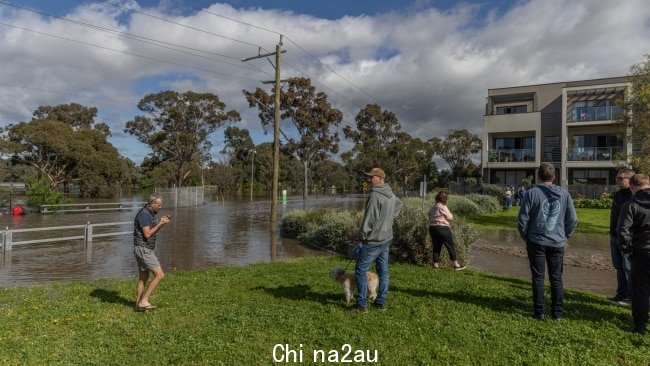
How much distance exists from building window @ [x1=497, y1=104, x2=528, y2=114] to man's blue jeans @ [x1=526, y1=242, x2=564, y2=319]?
36.7 m

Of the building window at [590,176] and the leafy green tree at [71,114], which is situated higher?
the leafy green tree at [71,114]

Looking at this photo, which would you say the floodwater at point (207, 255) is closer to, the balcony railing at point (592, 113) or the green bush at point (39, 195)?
the green bush at point (39, 195)

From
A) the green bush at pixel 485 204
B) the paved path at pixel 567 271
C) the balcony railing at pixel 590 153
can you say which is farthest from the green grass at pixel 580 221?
the balcony railing at pixel 590 153

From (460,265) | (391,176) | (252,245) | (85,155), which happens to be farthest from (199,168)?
(460,265)

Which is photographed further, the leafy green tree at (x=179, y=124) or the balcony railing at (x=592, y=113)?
the leafy green tree at (x=179, y=124)

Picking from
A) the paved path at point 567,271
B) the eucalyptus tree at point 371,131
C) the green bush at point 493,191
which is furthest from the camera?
the eucalyptus tree at point 371,131

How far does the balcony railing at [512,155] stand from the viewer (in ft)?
117

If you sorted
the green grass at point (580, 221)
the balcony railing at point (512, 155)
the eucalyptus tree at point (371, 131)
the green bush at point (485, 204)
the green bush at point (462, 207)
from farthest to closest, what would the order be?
the eucalyptus tree at point (371, 131), the balcony railing at point (512, 155), the green bush at point (485, 204), the green bush at point (462, 207), the green grass at point (580, 221)

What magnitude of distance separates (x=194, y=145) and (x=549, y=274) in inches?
1990

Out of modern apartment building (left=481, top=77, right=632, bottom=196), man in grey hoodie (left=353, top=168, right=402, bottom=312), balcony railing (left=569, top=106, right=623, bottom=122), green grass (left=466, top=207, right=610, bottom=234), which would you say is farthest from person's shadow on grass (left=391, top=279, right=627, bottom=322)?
balcony railing (left=569, top=106, right=623, bottom=122)

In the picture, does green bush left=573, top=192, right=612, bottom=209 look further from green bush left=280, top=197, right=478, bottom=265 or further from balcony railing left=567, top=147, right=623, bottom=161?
green bush left=280, top=197, right=478, bottom=265

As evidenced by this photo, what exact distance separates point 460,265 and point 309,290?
12.4 ft

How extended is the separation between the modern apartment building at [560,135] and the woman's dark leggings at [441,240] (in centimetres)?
2740

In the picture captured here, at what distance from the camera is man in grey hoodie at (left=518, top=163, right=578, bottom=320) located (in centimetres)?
538
